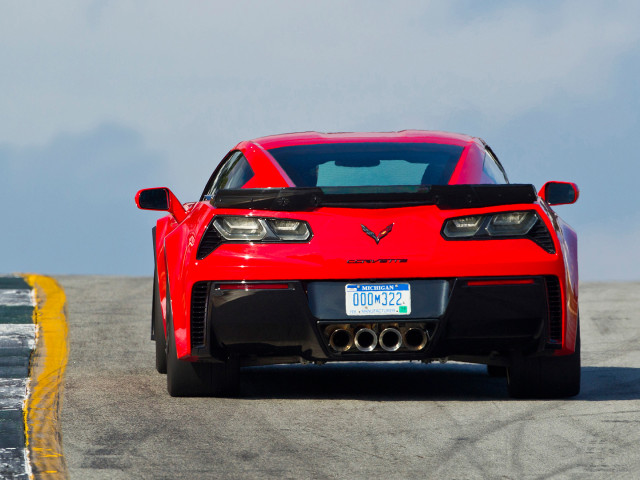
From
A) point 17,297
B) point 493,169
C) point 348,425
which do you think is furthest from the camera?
point 17,297

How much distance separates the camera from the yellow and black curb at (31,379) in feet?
17.1

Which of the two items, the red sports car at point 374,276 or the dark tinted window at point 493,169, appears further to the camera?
the dark tinted window at point 493,169

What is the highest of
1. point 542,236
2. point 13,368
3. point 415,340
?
Answer: point 542,236

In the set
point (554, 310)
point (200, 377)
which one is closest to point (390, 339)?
point (554, 310)

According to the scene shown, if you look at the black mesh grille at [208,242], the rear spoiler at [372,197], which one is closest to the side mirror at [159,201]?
Answer: the black mesh grille at [208,242]

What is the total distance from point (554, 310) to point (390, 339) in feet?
2.84

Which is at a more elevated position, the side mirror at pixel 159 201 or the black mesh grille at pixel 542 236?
the side mirror at pixel 159 201

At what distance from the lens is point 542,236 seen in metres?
6.52

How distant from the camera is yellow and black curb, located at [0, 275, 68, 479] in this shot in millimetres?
5219

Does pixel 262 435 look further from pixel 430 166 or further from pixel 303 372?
pixel 303 372

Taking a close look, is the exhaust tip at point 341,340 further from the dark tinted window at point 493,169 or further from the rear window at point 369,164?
the dark tinted window at point 493,169

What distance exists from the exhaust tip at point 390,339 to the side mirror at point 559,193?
54.4 inches

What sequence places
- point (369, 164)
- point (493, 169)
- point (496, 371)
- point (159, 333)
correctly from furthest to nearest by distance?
1. point (496, 371)
2. point (159, 333)
3. point (493, 169)
4. point (369, 164)

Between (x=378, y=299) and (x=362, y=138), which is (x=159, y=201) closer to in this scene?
(x=362, y=138)
